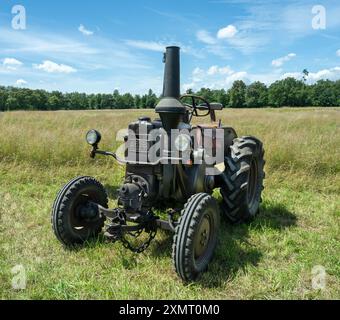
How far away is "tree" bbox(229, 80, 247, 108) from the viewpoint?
224 feet

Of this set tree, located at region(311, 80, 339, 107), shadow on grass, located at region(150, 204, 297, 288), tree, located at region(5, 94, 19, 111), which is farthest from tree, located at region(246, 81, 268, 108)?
shadow on grass, located at region(150, 204, 297, 288)

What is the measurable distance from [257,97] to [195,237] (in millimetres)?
72695

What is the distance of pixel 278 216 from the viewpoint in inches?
211

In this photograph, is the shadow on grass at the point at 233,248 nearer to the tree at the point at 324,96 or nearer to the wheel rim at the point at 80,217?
the wheel rim at the point at 80,217

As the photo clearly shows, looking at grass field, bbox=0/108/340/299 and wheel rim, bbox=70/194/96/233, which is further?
wheel rim, bbox=70/194/96/233

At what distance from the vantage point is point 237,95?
69.3m

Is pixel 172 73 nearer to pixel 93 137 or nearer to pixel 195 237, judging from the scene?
pixel 93 137

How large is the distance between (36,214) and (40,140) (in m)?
3.50

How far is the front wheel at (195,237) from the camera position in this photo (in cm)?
317

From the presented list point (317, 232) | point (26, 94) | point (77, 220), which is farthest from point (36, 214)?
point (26, 94)

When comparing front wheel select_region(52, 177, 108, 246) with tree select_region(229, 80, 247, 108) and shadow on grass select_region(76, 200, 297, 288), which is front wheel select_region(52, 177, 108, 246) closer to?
shadow on grass select_region(76, 200, 297, 288)

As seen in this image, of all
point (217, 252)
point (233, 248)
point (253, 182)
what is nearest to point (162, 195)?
point (217, 252)

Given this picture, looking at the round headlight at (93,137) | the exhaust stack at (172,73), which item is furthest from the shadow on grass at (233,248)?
the exhaust stack at (172,73)

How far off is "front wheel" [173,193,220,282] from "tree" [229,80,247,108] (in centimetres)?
6595
